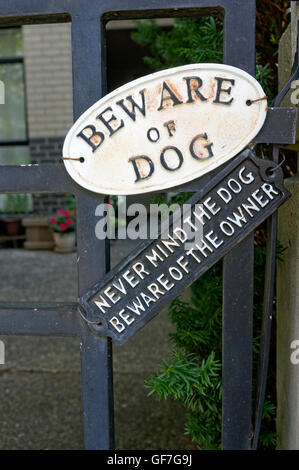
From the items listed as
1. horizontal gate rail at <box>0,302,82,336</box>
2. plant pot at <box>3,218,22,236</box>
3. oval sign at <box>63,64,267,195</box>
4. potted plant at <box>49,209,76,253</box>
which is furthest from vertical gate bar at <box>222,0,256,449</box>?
plant pot at <box>3,218,22,236</box>

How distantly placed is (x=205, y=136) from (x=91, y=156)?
29 centimetres

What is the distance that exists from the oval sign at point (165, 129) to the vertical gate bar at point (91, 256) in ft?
0.20

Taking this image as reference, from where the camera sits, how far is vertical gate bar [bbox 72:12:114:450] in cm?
117

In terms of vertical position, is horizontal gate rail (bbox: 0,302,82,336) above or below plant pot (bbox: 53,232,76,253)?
above

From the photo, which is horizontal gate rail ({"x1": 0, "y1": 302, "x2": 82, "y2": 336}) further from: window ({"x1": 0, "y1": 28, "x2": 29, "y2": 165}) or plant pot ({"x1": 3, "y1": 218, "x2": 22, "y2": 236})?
window ({"x1": 0, "y1": 28, "x2": 29, "y2": 165})

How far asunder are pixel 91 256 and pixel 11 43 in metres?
6.65

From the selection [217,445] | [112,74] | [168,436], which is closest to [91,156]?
[217,445]

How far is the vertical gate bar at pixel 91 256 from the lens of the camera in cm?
117

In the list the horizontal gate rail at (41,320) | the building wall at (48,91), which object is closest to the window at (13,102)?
the building wall at (48,91)

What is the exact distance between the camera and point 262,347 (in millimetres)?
1257

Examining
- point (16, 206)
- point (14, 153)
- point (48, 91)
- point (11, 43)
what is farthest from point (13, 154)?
point (11, 43)

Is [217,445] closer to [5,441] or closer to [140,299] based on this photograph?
[140,299]

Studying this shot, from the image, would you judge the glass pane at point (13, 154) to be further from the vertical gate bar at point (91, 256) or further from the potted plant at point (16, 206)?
the vertical gate bar at point (91, 256)

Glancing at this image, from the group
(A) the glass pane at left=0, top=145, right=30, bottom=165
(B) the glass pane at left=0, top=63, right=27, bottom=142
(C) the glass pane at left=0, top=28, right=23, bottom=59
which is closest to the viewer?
(C) the glass pane at left=0, top=28, right=23, bottom=59
